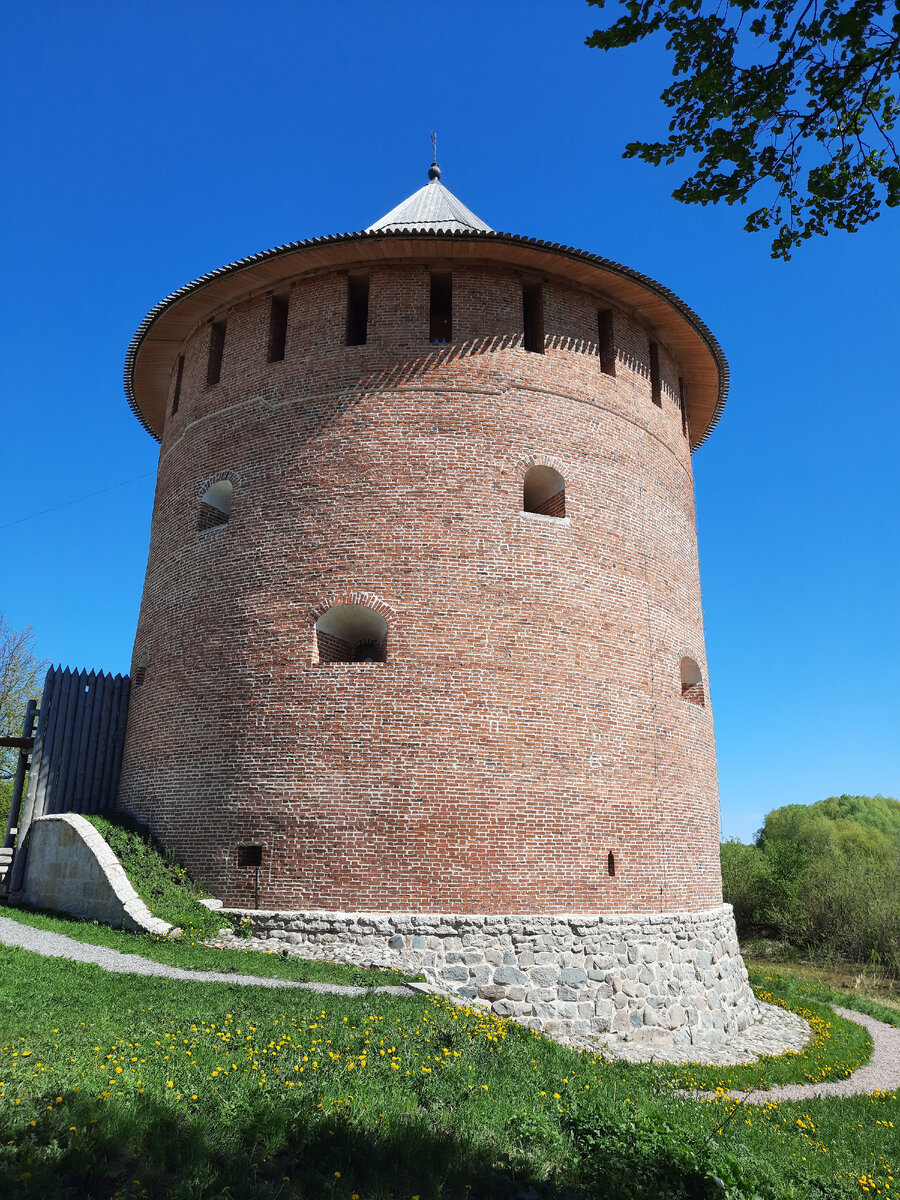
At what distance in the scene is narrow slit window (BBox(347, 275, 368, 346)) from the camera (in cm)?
Answer: 1191

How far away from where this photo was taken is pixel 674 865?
35.7 feet

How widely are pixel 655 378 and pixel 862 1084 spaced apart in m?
9.99

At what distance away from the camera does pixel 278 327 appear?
12.5 m

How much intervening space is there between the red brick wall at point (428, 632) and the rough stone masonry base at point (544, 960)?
0.80 ft

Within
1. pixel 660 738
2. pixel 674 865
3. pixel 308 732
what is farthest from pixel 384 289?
pixel 674 865

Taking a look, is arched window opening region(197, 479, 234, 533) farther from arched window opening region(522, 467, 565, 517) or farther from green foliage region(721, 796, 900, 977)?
green foliage region(721, 796, 900, 977)

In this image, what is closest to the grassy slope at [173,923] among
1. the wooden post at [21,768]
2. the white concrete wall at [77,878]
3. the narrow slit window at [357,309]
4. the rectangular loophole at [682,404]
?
the white concrete wall at [77,878]

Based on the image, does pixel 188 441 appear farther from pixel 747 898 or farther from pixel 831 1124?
pixel 747 898

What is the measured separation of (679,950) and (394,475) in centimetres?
701

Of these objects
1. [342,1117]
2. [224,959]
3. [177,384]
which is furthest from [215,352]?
[342,1117]

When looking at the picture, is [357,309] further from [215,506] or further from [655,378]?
[655,378]

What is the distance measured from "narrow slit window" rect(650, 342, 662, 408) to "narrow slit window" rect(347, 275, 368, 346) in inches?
183

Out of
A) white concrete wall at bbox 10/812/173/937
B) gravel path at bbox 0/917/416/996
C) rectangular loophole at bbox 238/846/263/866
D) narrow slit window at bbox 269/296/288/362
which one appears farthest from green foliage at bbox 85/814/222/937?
narrow slit window at bbox 269/296/288/362

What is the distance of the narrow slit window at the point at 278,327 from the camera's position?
12203 millimetres
